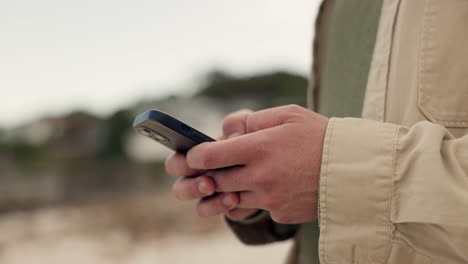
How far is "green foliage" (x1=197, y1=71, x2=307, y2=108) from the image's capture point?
4.71 meters

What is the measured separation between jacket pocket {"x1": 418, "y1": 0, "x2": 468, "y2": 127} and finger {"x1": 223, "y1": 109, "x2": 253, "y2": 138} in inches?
10.7

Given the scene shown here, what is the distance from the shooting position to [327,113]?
0.76 meters

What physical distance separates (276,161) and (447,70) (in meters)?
0.28

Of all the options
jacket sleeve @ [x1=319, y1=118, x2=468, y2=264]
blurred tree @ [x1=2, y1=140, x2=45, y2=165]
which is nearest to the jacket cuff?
jacket sleeve @ [x1=319, y1=118, x2=468, y2=264]

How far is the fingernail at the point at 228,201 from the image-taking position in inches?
24.5

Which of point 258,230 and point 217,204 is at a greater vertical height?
point 217,204

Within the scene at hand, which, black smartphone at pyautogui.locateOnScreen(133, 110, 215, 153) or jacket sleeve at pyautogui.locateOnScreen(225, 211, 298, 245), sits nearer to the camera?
black smartphone at pyautogui.locateOnScreen(133, 110, 215, 153)

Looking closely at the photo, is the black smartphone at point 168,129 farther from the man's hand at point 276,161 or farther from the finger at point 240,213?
the finger at point 240,213

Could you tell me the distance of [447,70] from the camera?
60 cm

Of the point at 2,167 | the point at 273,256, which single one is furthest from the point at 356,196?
the point at 2,167

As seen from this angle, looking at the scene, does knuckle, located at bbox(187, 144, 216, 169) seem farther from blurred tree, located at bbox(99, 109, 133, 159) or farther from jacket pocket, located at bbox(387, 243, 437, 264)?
blurred tree, located at bbox(99, 109, 133, 159)

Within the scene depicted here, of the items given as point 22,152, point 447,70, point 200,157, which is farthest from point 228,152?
point 22,152

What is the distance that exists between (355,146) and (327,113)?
242 millimetres

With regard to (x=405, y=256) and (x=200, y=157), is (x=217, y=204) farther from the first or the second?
(x=405, y=256)
